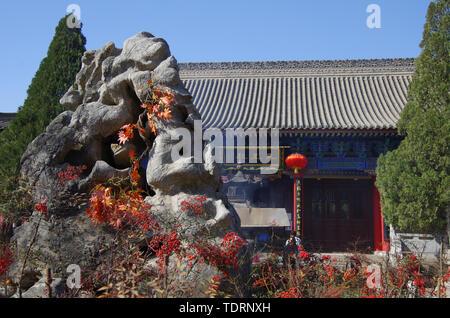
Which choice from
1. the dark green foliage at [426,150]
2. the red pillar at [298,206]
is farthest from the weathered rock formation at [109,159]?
the red pillar at [298,206]

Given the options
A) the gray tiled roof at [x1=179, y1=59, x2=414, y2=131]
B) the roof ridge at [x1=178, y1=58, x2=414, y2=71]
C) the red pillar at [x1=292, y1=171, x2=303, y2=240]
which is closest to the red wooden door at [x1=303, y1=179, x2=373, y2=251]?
the red pillar at [x1=292, y1=171, x2=303, y2=240]

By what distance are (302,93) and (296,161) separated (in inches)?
179

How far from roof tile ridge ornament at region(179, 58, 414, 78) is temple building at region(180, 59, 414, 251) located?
0.04 m

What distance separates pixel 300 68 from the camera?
17.7 metres

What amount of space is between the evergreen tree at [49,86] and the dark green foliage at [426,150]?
25.4 ft

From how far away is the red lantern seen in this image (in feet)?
40.8

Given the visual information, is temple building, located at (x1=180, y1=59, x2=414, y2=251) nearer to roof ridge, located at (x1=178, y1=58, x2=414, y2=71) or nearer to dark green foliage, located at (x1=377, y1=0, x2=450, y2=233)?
roof ridge, located at (x1=178, y1=58, x2=414, y2=71)

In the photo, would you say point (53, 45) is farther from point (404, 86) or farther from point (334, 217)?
point (404, 86)

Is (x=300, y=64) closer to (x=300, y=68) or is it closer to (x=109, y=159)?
(x=300, y=68)

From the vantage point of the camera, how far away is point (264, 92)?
16328mm

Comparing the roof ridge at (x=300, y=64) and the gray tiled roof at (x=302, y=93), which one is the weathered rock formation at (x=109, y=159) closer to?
the gray tiled roof at (x=302, y=93)

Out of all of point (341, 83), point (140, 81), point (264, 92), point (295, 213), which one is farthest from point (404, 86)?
point (140, 81)

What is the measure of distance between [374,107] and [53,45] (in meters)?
10.4

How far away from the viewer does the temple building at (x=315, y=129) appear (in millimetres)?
12641
